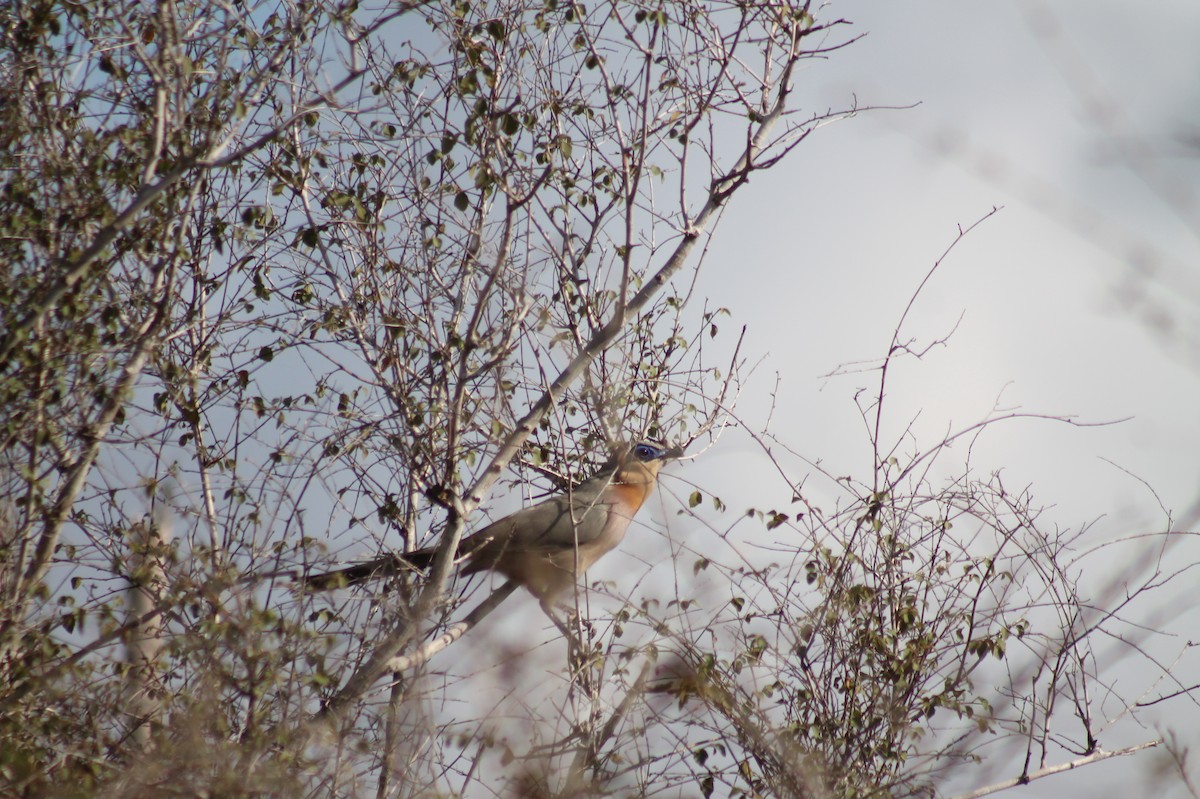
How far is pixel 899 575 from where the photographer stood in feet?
17.2

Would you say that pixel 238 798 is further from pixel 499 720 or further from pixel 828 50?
pixel 828 50

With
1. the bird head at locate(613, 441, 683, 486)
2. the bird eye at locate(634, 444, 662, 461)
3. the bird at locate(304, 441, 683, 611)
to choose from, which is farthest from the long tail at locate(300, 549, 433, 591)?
the bird eye at locate(634, 444, 662, 461)

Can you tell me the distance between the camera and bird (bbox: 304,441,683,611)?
539cm

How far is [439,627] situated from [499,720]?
3.57 ft

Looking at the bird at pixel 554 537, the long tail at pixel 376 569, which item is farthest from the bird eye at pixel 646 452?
the long tail at pixel 376 569

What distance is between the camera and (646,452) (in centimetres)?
638

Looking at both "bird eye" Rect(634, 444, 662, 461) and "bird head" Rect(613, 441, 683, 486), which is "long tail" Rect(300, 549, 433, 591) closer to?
"bird head" Rect(613, 441, 683, 486)

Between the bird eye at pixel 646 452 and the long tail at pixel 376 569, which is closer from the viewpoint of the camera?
the long tail at pixel 376 569

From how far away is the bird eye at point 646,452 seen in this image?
246 inches

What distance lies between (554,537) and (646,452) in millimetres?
705

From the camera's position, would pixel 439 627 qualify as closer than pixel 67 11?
Yes

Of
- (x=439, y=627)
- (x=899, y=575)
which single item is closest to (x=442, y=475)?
(x=439, y=627)

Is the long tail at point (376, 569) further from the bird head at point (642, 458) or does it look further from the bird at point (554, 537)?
the bird head at point (642, 458)

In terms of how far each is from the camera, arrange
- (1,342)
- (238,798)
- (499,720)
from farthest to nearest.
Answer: (1,342)
(499,720)
(238,798)
